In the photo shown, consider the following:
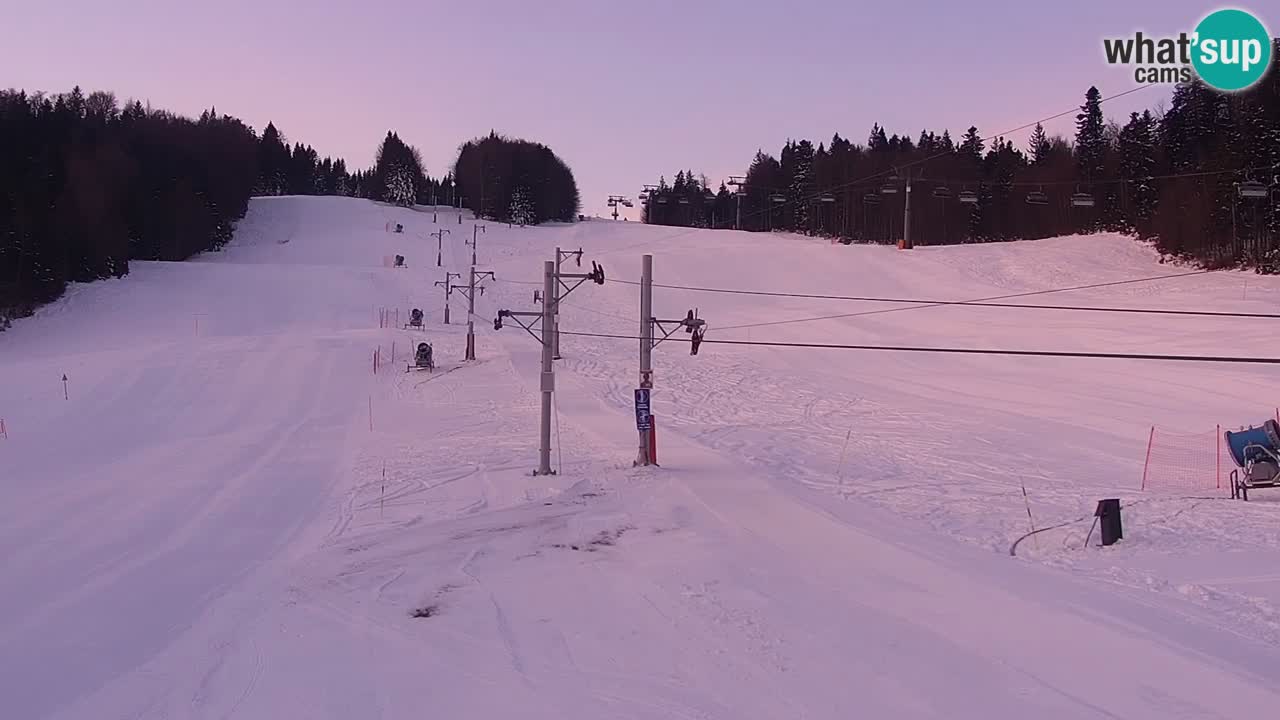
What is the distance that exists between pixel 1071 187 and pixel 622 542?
259 ft

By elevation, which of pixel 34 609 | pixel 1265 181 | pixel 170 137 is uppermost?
pixel 170 137

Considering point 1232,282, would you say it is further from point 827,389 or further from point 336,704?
point 336,704

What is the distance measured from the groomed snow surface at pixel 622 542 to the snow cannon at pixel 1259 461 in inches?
43.2

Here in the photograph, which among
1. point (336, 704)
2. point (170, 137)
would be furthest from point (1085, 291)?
point (170, 137)

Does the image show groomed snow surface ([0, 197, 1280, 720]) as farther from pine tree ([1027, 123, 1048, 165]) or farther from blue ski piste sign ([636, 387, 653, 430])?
pine tree ([1027, 123, 1048, 165])

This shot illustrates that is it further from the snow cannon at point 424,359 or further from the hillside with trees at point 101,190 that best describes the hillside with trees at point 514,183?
the snow cannon at point 424,359

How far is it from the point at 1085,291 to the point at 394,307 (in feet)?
141

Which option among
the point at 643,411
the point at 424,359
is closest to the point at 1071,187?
the point at 424,359

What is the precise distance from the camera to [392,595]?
10.4m

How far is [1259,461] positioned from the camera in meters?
15.2

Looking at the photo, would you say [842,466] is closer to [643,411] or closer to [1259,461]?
[643,411]

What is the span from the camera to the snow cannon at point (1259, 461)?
15102mm

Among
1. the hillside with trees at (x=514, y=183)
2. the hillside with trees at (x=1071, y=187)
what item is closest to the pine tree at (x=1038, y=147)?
the hillside with trees at (x=1071, y=187)

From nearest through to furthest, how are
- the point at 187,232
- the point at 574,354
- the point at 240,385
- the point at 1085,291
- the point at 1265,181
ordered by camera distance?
the point at 240,385 → the point at 574,354 → the point at 1265,181 → the point at 1085,291 → the point at 187,232
